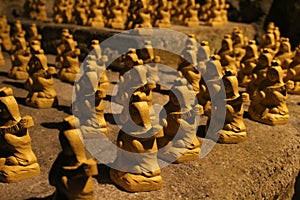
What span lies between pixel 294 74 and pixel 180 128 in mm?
1950

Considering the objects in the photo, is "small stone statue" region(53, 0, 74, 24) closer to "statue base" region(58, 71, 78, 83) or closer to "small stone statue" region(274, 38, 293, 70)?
"statue base" region(58, 71, 78, 83)

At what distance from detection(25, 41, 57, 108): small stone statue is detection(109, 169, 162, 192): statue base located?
148cm

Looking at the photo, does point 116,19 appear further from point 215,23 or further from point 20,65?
point 215,23

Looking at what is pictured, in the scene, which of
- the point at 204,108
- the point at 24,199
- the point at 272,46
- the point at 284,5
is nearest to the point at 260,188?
the point at 204,108

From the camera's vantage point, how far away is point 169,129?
2459mm

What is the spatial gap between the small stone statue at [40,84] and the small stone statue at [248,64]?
79.8 inches

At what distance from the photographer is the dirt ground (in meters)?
2.13

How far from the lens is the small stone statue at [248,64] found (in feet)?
12.8

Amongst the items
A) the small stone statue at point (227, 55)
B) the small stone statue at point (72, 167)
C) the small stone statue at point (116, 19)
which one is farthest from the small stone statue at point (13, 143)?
the small stone statue at point (116, 19)

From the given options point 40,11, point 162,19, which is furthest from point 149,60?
point 40,11

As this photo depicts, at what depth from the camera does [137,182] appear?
2104mm

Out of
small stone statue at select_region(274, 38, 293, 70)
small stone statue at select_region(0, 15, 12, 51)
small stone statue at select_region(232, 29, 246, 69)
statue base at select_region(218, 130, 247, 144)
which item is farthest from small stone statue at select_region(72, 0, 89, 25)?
statue base at select_region(218, 130, 247, 144)

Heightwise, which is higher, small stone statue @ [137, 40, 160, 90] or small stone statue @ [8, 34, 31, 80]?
small stone statue @ [137, 40, 160, 90]

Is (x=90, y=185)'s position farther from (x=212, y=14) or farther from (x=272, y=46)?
(x=212, y=14)
